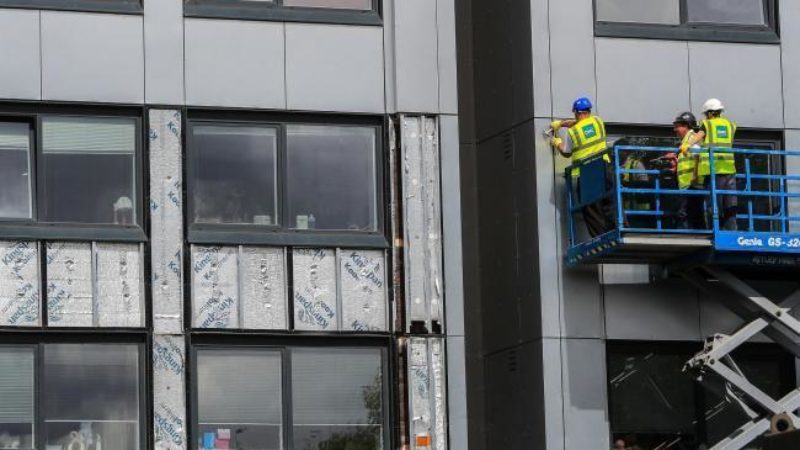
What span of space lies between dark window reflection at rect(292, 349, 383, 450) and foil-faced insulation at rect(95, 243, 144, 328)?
212 centimetres

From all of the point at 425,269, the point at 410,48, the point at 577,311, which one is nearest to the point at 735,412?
the point at 577,311

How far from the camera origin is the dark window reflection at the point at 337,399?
26531 millimetres

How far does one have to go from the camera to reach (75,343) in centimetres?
2608

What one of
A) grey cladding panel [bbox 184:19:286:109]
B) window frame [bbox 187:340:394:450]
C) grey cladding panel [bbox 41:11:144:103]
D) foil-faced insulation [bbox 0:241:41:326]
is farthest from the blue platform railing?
foil-faced insulation [bbox 0:241:41:326]

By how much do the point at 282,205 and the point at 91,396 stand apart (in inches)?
137

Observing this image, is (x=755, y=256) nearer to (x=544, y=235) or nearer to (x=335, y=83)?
(x=544, y=235)

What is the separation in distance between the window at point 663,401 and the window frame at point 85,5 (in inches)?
297

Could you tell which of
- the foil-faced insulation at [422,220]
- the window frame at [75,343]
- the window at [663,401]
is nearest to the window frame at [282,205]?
the foil-faced insulation at [422,220]

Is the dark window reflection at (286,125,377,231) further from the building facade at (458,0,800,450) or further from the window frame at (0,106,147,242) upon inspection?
the window frame at (0,106,147,242)

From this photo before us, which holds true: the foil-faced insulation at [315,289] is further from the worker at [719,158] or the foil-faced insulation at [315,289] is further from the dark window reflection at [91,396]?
the worker at [719,158]

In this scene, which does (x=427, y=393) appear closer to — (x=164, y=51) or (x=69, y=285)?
(x=69, y=285)

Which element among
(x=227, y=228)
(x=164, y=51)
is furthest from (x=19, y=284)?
(x=164, y=51)

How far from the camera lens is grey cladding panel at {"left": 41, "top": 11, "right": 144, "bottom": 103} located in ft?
87.4

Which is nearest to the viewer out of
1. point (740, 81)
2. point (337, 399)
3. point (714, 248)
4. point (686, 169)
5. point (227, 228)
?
point (714, 248)
